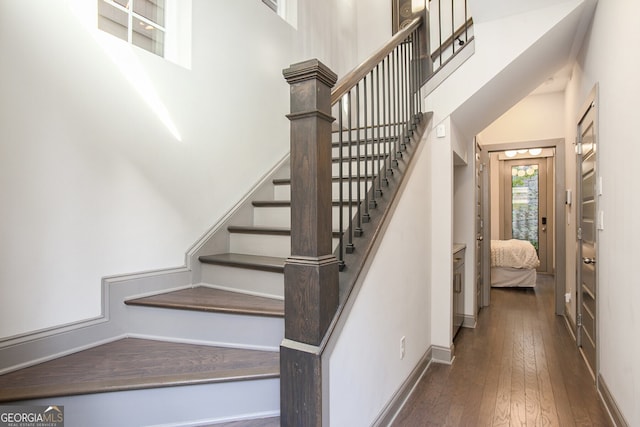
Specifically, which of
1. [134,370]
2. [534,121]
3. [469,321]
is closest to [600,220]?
[469,321]

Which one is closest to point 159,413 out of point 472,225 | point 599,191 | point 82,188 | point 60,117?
point 82,188

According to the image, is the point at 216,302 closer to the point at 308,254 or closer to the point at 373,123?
the point at 308,254

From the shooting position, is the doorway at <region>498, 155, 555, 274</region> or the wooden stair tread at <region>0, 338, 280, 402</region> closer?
the wooden stair tread at <region>0, 338, 280, 402</region>

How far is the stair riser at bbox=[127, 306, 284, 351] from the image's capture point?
1.69 meters

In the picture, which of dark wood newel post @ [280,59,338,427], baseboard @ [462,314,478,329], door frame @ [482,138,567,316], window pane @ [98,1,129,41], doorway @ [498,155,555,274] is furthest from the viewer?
doorway @ [498,155,555,274]

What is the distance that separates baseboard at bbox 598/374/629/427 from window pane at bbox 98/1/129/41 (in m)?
3.38

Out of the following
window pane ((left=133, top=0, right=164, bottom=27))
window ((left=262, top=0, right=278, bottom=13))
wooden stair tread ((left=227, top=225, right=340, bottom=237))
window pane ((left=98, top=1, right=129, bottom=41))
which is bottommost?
wooden stair tread ((left=227, top=225, right=340, bottom=237))

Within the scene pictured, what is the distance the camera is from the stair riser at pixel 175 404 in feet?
4.50

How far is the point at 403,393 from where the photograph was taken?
2148 mm

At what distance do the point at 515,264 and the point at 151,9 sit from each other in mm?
5625

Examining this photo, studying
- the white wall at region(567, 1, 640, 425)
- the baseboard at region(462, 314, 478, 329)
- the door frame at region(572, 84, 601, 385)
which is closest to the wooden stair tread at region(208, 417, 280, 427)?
the white wall at region(567, 1, 640, 425)

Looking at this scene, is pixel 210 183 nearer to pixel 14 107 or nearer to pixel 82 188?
pixel 82 188

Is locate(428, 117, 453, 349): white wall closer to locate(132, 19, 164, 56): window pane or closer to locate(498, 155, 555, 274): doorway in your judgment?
locate(132, 19, 164, 56): window pane

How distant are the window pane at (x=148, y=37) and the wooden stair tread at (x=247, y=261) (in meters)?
1.38
